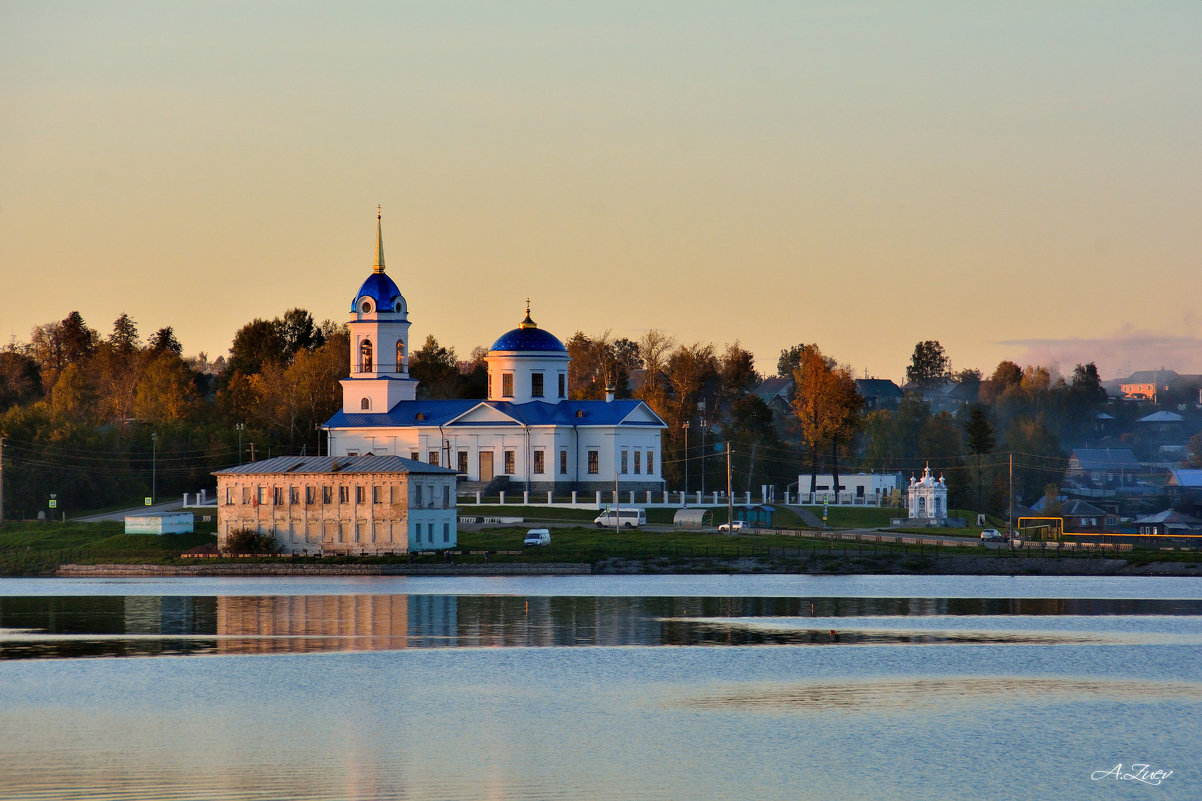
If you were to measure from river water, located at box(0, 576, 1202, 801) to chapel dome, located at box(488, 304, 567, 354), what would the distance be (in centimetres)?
4342

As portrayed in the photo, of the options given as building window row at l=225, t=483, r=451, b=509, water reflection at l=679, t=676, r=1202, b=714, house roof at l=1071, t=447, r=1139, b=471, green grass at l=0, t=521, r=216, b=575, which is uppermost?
house roof at l=1071, t=447, r=1139, b=471

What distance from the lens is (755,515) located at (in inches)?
3944

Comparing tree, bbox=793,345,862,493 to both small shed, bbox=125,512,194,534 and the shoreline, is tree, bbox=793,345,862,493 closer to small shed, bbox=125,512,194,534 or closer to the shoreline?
the shoreline

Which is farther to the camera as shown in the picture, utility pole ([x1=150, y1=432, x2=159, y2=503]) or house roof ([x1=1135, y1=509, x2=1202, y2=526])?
house roof ([x1=1135, y1=509, x2=1202, y2=526])

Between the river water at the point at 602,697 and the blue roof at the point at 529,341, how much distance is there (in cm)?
4347

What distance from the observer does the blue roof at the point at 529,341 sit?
113m

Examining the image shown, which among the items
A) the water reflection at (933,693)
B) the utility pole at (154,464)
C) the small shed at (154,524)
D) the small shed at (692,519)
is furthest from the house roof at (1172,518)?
the water reflection at (933,693)

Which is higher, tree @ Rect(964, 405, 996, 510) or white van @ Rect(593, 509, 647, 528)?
tree @ Rect(964, 405, 996, 510)

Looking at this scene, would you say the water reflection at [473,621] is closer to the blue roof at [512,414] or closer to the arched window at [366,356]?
the blue roof at [512,414]

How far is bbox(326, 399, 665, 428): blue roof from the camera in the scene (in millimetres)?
108625

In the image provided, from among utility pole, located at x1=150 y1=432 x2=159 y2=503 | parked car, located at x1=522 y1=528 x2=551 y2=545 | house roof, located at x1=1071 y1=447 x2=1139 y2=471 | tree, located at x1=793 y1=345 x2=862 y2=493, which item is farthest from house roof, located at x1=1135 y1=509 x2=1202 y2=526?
utility pole, located at x1=150 y1=432 x2=159 y2=503

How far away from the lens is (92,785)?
3073cm

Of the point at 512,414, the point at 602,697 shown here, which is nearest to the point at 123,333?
the point at 512,414

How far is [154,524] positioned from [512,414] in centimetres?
2634
